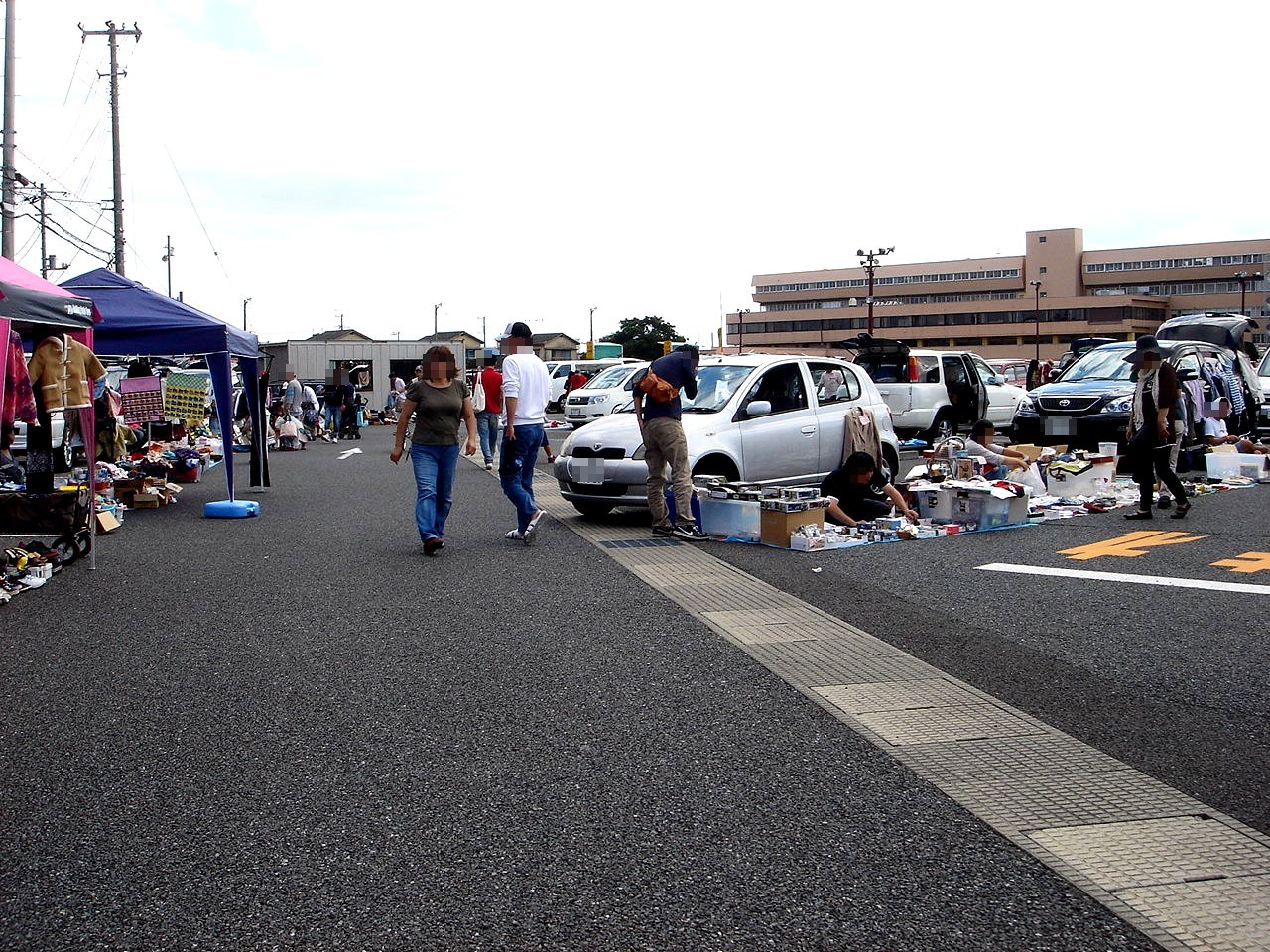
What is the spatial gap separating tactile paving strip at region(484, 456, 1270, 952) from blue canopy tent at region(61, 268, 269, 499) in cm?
895

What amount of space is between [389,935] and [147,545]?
900cm

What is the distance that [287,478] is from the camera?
63.2 ft

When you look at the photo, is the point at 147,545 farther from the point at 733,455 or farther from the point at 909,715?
the point at 909,715

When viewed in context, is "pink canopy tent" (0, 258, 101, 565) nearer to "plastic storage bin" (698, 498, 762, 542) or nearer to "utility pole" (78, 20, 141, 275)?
"plastic storage bin" (698, 498, 762, 542)

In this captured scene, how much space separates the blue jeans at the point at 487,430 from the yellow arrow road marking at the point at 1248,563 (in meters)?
12.0

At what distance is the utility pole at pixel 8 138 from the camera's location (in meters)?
27.6

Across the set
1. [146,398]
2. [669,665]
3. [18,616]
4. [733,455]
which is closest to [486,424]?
[146,398]

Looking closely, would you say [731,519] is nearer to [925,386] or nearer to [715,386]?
[715,386]

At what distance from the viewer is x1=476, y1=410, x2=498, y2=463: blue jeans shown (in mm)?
19438

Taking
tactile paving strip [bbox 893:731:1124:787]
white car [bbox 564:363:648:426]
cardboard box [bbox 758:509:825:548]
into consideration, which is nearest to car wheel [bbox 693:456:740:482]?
cardboard box [bbox 758:509:825:548]

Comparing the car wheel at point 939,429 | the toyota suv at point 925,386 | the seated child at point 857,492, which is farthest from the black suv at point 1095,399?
the seated child at point 857,492

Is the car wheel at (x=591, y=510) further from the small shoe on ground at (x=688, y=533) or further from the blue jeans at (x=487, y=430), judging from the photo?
the blue jeans at (x=487, y=430)

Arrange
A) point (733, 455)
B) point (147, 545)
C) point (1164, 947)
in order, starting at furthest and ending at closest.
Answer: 1. point (733, 455)
2. point (147, 545)
3. point (1164, 947)

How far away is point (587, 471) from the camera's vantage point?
40.6 feet
